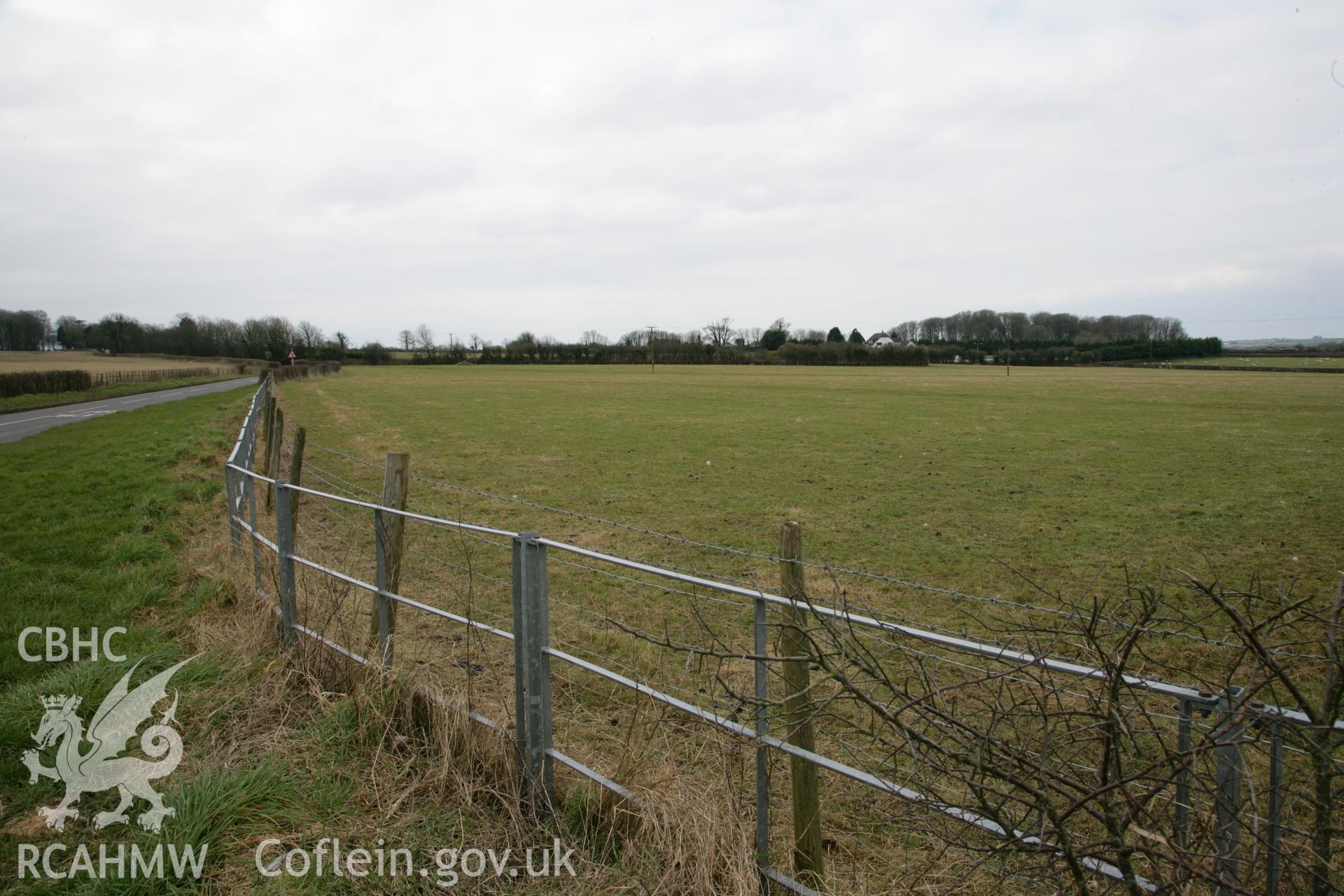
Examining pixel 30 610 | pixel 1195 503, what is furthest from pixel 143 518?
pixel 1195 503

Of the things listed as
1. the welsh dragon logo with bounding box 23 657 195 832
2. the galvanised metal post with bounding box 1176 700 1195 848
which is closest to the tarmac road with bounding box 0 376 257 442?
the welsh dragon logo with bounding box 23 657 195 832

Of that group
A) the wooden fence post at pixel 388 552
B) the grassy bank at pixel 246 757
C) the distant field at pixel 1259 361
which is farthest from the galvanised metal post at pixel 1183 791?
the distant field at pixel 1259 361

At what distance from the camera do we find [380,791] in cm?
362

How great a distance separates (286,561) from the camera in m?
5.02

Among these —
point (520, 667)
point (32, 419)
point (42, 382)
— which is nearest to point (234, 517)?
point (520, 667)

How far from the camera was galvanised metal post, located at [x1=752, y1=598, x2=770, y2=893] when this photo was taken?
2.72 meters

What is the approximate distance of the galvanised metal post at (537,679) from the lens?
346 centimetres

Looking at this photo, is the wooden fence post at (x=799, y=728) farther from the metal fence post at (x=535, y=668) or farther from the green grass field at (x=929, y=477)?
the metal fence post at (x=535, y=668)

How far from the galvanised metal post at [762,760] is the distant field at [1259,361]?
112413 mm

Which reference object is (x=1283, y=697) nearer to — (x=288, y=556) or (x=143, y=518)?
(x=288, y=556)

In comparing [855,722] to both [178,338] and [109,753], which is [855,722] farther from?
[178,338]

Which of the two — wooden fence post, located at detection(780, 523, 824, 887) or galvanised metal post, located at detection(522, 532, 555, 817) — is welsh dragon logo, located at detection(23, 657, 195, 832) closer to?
galvanised metal post, located at detection(522, 532, 555, 817)

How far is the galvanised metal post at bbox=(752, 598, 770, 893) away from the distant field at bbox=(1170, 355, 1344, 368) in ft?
369

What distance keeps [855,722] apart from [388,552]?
3.04m
